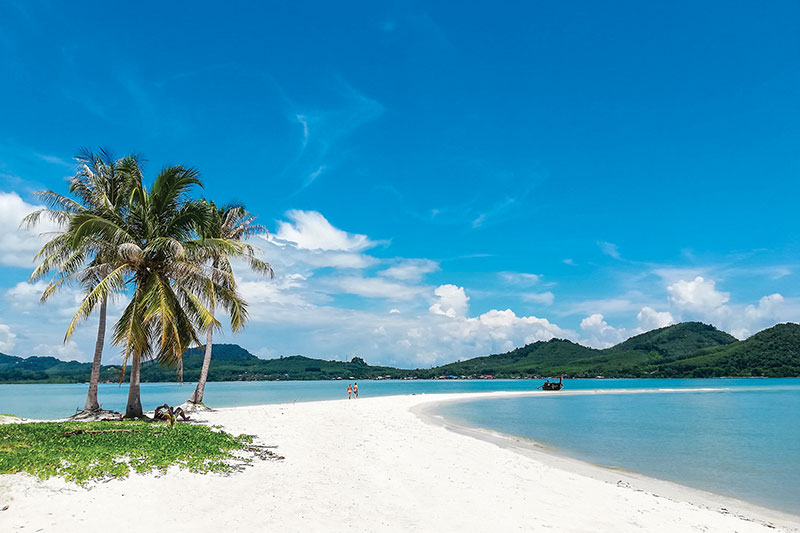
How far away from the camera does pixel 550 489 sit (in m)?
13.2

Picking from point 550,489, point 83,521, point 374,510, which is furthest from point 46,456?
point 550,489

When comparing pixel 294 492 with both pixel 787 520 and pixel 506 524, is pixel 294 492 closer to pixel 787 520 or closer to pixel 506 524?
pixel 506 524

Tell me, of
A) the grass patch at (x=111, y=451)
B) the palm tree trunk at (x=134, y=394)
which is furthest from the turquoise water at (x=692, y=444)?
the palm tree trunk at (x=134, y=394)

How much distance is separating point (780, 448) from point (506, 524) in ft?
75.4

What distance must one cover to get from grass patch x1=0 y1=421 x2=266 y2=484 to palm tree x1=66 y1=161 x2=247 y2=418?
4344mm

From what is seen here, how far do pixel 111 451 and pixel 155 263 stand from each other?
10.3 m

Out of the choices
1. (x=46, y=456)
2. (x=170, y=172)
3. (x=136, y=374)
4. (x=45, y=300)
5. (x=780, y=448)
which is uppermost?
(x=170, y=172)

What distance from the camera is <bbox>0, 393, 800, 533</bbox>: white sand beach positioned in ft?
29.5

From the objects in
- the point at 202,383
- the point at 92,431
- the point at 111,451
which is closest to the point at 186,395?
the point at 202,383

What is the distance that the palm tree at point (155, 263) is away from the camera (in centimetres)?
1961

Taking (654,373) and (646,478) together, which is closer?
(646,478)

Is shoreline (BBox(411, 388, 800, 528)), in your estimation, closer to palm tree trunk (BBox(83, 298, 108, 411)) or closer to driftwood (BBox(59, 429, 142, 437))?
driftwood (BBox(59, 429, 142, 437))

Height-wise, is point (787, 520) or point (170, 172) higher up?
point (170, 172)

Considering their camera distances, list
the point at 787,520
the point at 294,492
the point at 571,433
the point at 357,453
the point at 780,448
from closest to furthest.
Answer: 1. the point at 294,492
2. the point at 787,520
3. the point at 357,453
4. the point at 780,448
5. the point at 571,433
